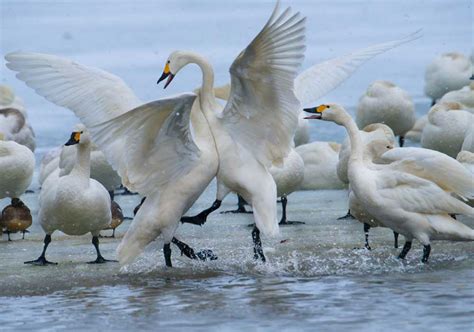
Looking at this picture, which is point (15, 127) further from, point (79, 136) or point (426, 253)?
point (426, 253)

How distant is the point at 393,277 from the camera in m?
8.24

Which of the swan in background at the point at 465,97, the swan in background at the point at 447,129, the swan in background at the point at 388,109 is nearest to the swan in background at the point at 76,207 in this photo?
the swan in background at the point at 447,129

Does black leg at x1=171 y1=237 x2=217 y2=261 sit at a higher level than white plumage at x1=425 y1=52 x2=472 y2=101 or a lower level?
lower

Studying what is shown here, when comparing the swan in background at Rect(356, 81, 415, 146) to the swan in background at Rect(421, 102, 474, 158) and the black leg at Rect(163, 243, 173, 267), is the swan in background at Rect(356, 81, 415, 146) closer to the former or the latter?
the swan in background at Rect(421, 102, 474, 158)

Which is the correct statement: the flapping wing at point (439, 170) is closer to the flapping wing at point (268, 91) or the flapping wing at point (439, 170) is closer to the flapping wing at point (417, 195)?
the flapping wing at point (417, 195)

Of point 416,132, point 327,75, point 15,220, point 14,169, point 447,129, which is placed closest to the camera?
point 15,220

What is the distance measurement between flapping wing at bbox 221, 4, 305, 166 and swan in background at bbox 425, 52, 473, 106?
11557 millimetres

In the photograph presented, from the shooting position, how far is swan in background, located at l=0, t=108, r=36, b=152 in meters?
15.3

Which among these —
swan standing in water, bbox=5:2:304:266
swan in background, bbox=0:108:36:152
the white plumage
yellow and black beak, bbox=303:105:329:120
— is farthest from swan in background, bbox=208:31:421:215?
the white plumage

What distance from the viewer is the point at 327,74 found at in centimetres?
1111

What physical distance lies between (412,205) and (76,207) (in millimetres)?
2371

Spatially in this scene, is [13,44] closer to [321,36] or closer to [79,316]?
[321,36]

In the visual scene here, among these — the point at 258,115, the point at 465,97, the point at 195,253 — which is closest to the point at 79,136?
the point at 195,253

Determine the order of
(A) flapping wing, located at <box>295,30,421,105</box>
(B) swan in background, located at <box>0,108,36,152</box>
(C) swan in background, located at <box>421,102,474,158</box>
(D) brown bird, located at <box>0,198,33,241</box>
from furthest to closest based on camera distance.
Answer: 1. (B) swan in background, located at <box>0,108,36,152</box>
2. (C) swan in background, located at <box>421,102,474,158</box>
3. (A) flapping wing, located at <box>295,30,421,105</box>
4. (D) brown bird, located at <box>0,198,33,241</box>
